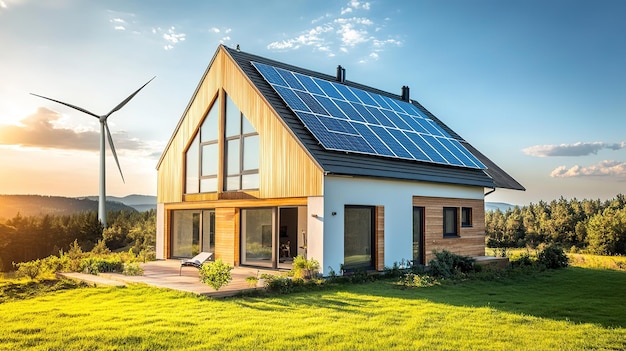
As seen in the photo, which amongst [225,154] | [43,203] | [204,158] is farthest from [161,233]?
[43,203]

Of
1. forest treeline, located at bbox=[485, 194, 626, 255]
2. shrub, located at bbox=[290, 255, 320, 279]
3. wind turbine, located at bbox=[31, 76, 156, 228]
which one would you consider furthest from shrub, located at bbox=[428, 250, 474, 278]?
wind turbine, located at bbox=[31, 76, 156, 228]

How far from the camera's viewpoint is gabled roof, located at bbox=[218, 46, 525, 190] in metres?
15.5

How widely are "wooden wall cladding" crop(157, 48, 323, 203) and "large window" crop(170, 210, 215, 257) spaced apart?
33.4 inches

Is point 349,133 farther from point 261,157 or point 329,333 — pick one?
point 329,333

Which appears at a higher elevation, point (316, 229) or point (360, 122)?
point (360, 122)

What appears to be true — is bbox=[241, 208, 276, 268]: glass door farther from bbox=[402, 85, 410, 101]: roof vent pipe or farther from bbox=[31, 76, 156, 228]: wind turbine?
bbox=[402, 85, 410, 101]: roof vent pipe

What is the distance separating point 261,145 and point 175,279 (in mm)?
5031

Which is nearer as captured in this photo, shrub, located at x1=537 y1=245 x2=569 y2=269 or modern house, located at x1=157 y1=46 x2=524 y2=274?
modern house, located at x1=157 y1=46 x2=524 y2=274

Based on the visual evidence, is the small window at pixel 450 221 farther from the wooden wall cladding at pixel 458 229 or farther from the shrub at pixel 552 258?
the shrub at pixel 552 258

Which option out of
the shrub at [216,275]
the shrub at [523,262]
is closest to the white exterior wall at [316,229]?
the shrub at [216,275]

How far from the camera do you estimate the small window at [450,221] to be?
1984 cm

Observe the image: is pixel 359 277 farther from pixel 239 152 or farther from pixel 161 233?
pixel 161 233

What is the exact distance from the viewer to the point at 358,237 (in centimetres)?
1614

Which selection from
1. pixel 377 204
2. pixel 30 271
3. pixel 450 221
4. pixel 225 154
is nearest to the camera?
pixel 30 271
